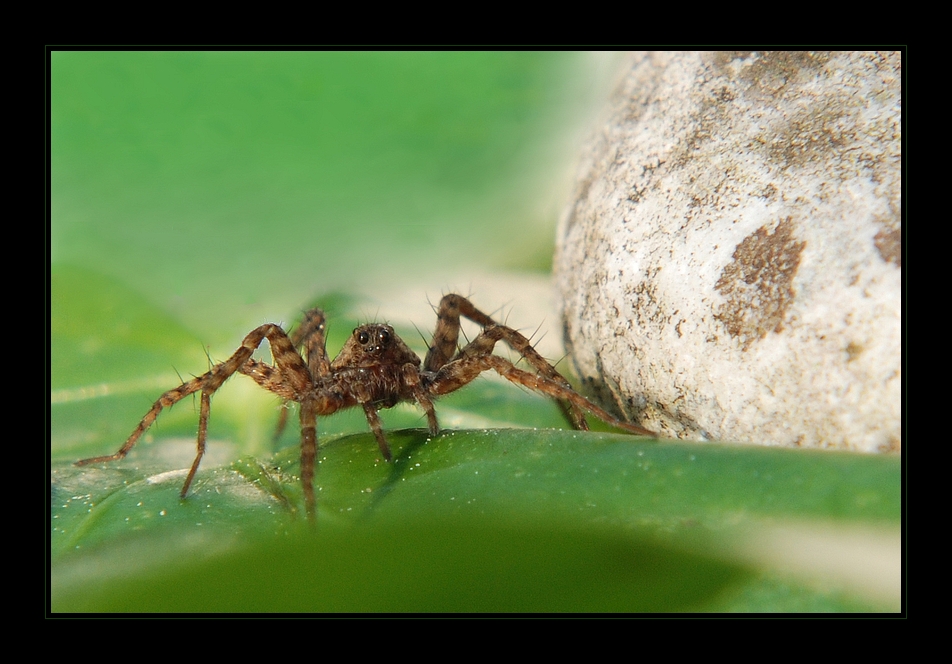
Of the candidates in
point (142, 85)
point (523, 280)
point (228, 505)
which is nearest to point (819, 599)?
point (228, 505)

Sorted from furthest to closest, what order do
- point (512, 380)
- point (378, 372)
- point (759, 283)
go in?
point (378, 372), point (512, 380), point (759, 283)

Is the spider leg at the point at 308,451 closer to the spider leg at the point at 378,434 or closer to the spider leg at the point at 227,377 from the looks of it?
the spider leg at the point at 378,434

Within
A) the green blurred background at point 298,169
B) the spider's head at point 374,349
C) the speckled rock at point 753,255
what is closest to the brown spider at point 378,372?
the spider's head at point 374,349

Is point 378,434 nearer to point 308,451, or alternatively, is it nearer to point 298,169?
point 308,451

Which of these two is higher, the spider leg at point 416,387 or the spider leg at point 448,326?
the spider leg at point 448,326

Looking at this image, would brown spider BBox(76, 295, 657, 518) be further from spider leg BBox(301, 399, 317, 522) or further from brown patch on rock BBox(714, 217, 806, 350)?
brown patch on rock BBox(714, 217, 806, 350)

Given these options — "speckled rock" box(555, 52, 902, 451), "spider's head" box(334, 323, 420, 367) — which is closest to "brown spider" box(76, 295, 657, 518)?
"spider's head" box(334, 323, 420, 367)

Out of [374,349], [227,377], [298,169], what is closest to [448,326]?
[374,349]

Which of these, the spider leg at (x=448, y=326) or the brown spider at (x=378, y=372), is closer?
the brown spider at (x=378, y=372)
